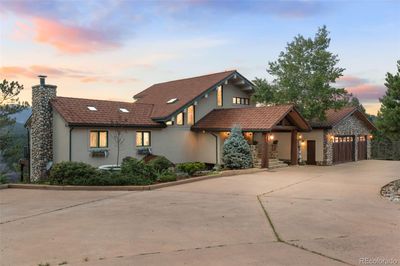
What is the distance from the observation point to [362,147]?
1133 inches

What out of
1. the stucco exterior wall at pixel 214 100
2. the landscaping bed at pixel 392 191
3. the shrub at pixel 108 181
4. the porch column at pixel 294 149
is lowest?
the landscaping bed at pixel 392 191

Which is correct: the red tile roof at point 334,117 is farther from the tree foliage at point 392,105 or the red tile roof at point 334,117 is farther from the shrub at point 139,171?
the shrub at point 139,171

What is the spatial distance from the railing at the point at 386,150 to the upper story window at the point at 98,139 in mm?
Result: 23500

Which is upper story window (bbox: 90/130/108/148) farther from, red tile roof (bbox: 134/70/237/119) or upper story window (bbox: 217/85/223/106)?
upper story window (bbox: 217/85/223/106)

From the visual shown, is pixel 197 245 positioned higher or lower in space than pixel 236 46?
lower

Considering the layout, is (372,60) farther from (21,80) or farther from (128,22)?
(21,80)

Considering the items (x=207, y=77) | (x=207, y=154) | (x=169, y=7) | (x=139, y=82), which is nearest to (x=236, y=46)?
(x=207, y=77)

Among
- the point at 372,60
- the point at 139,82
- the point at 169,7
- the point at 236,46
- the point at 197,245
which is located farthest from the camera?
the point at 139,82

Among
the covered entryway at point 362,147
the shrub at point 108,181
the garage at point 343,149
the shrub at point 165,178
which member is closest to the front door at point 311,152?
the garage at point 343,149

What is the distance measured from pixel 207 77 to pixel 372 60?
12330mm

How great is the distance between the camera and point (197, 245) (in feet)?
21.0

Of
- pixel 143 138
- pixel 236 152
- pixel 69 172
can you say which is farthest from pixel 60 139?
pixel 236 152

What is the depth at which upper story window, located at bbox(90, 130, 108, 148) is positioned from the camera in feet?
61.9

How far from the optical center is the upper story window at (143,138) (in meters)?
20.9
